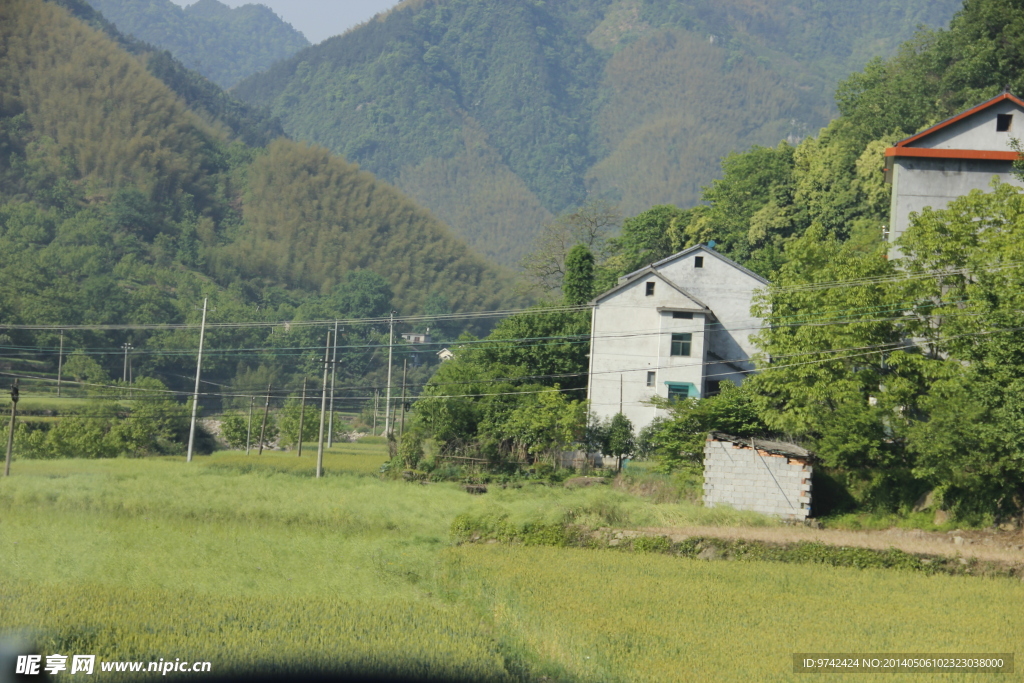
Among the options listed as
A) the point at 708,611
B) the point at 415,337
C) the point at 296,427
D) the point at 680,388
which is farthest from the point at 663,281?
the point at 415,337

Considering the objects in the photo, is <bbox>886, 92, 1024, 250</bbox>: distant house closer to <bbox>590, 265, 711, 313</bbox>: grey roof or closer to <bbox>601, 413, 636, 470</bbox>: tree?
<bbox>590, 265, 711, 313</bbox>: grey roof

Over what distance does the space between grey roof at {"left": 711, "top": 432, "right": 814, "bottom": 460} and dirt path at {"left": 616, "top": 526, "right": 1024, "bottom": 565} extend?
2.62 meters

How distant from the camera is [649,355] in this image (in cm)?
5369

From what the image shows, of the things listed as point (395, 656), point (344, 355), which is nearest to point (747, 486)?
point (395, 656)

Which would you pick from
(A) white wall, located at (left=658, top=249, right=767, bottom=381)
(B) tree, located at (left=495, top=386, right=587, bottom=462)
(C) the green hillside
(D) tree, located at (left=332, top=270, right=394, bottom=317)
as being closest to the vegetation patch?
(B) tree, located at (left=495, top=386, right=587, bottom=462)

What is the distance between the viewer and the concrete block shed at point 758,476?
3531 cm

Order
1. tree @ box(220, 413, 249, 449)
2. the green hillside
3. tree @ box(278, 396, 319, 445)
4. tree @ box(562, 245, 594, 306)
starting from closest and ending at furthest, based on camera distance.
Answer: tree @ box(562, 245, 594, 306), tree @ box(220, 413, 249, 449), tree @ box(278, 396, 319, 445), the green hillside

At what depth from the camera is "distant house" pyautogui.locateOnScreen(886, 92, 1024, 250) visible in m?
45.5

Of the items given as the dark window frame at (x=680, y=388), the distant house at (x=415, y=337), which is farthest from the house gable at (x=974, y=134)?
the distant house at (x=415, y=337)

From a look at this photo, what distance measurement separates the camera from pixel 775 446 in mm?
36406

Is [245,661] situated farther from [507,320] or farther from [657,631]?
[507,320]

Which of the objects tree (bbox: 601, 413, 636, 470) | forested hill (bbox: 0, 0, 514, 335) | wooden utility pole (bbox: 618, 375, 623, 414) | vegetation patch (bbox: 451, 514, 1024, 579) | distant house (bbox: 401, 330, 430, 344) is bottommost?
vegetation patch (bbox: 451, 514, 1024, 579)

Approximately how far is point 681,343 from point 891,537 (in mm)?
20986

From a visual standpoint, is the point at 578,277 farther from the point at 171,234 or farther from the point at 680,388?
the point at 171,234
